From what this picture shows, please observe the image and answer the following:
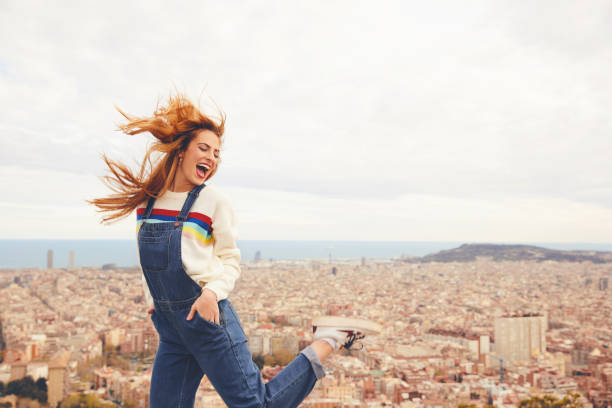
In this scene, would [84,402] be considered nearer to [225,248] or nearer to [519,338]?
[225,248]

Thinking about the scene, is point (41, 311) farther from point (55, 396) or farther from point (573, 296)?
point (573, 296)

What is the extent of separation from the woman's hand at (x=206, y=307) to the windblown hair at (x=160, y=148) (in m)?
0.26

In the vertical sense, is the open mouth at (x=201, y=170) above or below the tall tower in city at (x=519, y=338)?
above

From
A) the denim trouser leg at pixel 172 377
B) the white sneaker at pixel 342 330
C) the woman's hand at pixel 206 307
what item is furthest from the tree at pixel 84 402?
the woman's hand at pixel 206 307

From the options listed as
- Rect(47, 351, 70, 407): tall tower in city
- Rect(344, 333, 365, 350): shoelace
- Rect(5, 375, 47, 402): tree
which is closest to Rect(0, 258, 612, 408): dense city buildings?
Rect(47, 351, 70, 407): tall tower in city

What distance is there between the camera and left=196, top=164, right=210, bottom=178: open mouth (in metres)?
0.97

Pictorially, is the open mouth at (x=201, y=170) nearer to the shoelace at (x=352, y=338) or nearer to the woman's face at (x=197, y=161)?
the woman's face at (x=197, y=161)

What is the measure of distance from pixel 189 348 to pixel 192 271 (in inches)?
5.9

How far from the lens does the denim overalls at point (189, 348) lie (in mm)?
875

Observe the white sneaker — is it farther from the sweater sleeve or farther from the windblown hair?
the windblown hair

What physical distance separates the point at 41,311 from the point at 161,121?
1631 cm

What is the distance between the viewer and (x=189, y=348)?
0.90 metres

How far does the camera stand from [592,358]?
10945 millimetres

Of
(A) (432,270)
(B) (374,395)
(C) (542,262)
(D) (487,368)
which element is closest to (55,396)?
(B) (374,395)
